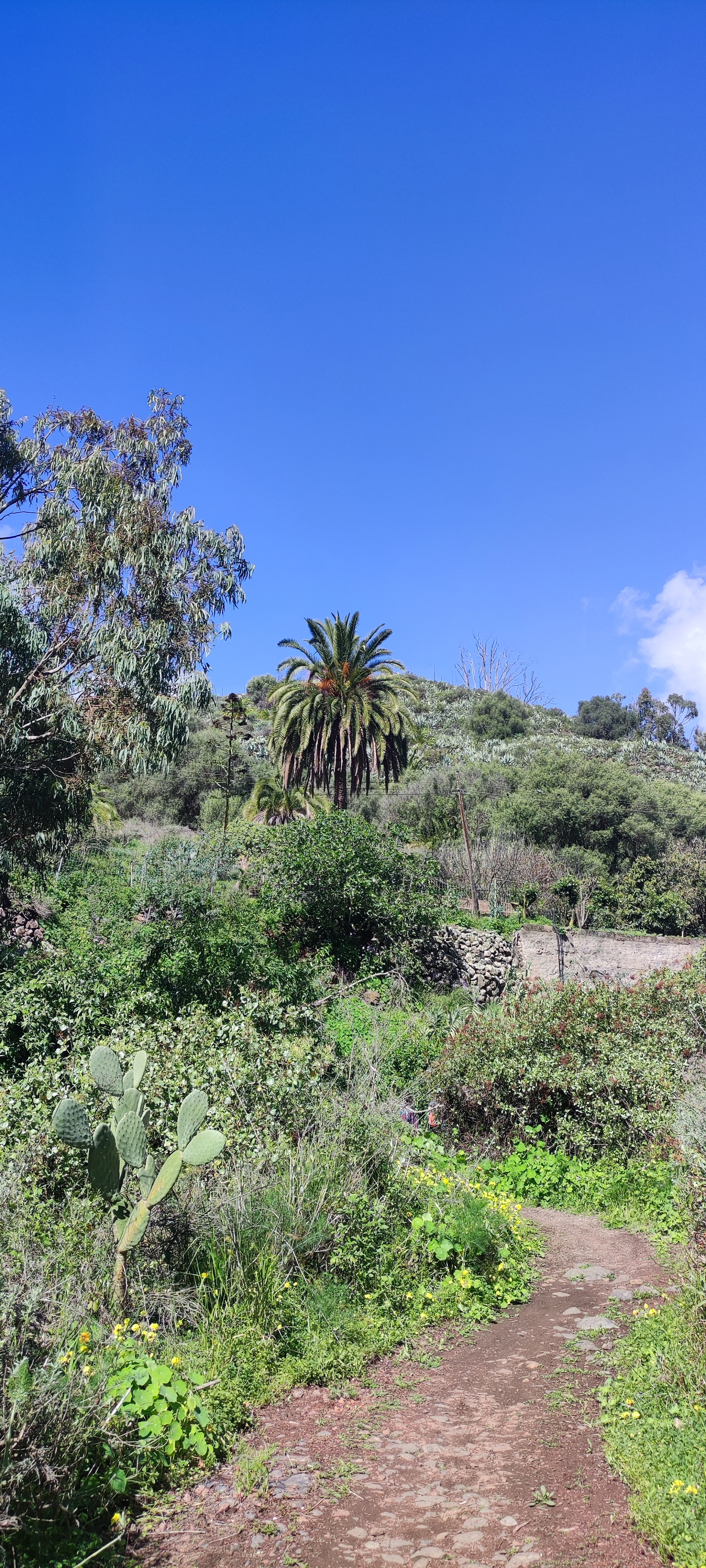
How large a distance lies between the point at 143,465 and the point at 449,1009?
9531 millimetres

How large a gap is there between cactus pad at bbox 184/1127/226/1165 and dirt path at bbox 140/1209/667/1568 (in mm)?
980

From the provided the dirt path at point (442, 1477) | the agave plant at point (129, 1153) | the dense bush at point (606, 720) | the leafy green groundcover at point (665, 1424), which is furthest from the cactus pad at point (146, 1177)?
the dense bush at point (606, 720)

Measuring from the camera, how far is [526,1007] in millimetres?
8711

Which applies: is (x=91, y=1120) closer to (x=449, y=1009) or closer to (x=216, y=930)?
(x=216, y=930)

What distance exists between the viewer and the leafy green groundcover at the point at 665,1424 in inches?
107

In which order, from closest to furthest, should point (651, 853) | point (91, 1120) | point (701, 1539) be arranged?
1. point (701, 1539)
2. point (91, 1120)
3. point (651, 853)

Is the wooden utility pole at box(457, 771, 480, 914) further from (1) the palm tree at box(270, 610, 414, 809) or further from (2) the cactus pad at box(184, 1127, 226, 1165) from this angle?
(2) the cactus pad at box(184, 1127, 226, 1165)

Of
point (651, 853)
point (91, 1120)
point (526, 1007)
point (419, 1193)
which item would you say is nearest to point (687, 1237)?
point (419, 1193)

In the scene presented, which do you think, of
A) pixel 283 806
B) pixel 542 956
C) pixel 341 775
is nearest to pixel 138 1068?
pixel 542 956

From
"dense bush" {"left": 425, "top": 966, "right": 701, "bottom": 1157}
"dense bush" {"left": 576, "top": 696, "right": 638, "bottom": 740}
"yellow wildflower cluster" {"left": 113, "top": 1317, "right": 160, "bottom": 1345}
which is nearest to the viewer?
"yellow wildflower cluster" {"left": 113, "top": 1317, "right": 160, "bottom": 1345}

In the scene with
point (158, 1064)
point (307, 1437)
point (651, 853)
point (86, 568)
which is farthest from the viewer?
point (651, 853)

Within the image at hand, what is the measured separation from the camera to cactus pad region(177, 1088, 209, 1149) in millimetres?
4277

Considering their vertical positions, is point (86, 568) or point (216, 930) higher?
point (86, 568)

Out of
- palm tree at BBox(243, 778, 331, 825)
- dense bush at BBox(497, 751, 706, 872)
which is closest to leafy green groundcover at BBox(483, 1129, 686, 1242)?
palm tree at BBox(243, 778, 331, 825)
